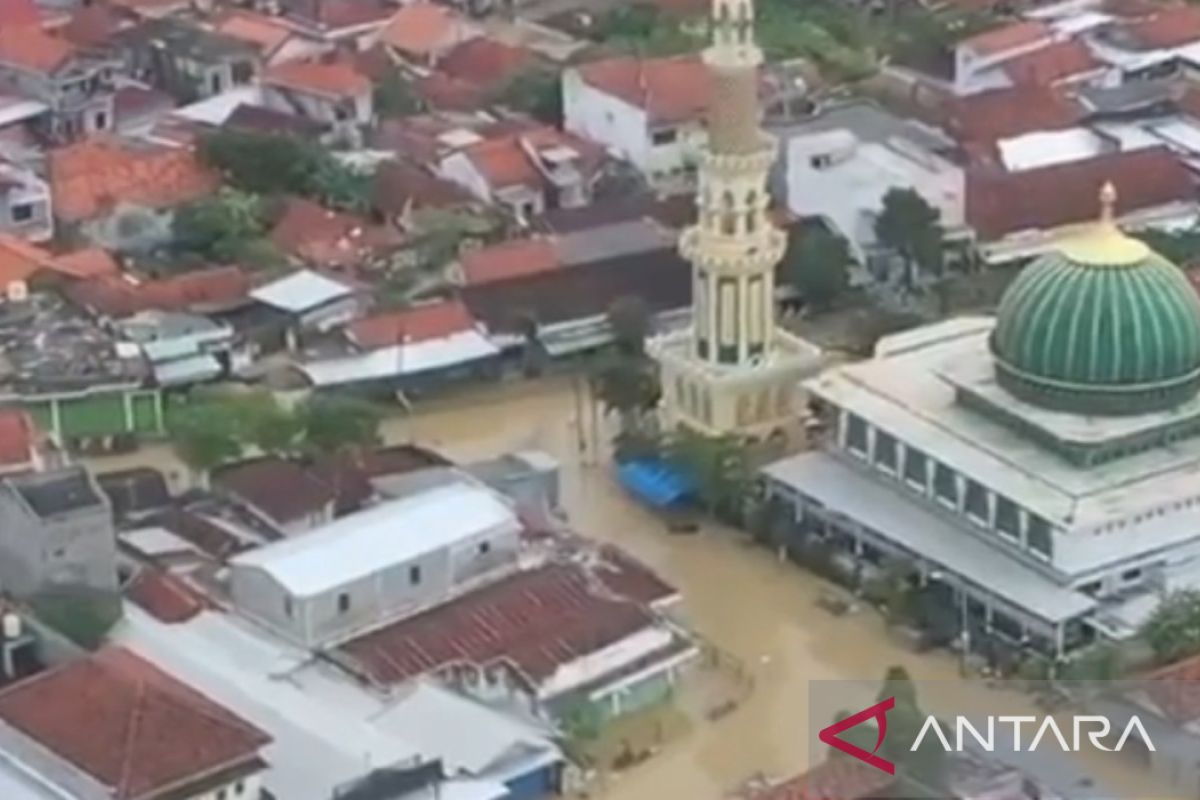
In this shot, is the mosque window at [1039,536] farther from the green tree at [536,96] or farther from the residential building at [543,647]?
the green tree at [536,96]

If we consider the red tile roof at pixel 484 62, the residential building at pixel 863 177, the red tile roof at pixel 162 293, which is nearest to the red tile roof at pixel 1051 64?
the residential building at pixel 863 177

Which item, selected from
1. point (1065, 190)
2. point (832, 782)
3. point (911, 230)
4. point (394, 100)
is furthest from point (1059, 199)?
point (832, 782)

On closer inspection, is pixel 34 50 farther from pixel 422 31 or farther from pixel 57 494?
pixel 57 494

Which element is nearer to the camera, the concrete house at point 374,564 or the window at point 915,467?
the concrete house at point 374,564

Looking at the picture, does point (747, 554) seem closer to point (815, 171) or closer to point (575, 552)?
point (575, 552)

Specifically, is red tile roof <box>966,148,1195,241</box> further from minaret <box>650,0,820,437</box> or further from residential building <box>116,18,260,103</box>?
residential building <box>116,18,260,103</box>

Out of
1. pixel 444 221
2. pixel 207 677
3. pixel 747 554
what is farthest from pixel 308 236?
pixel 207 677
